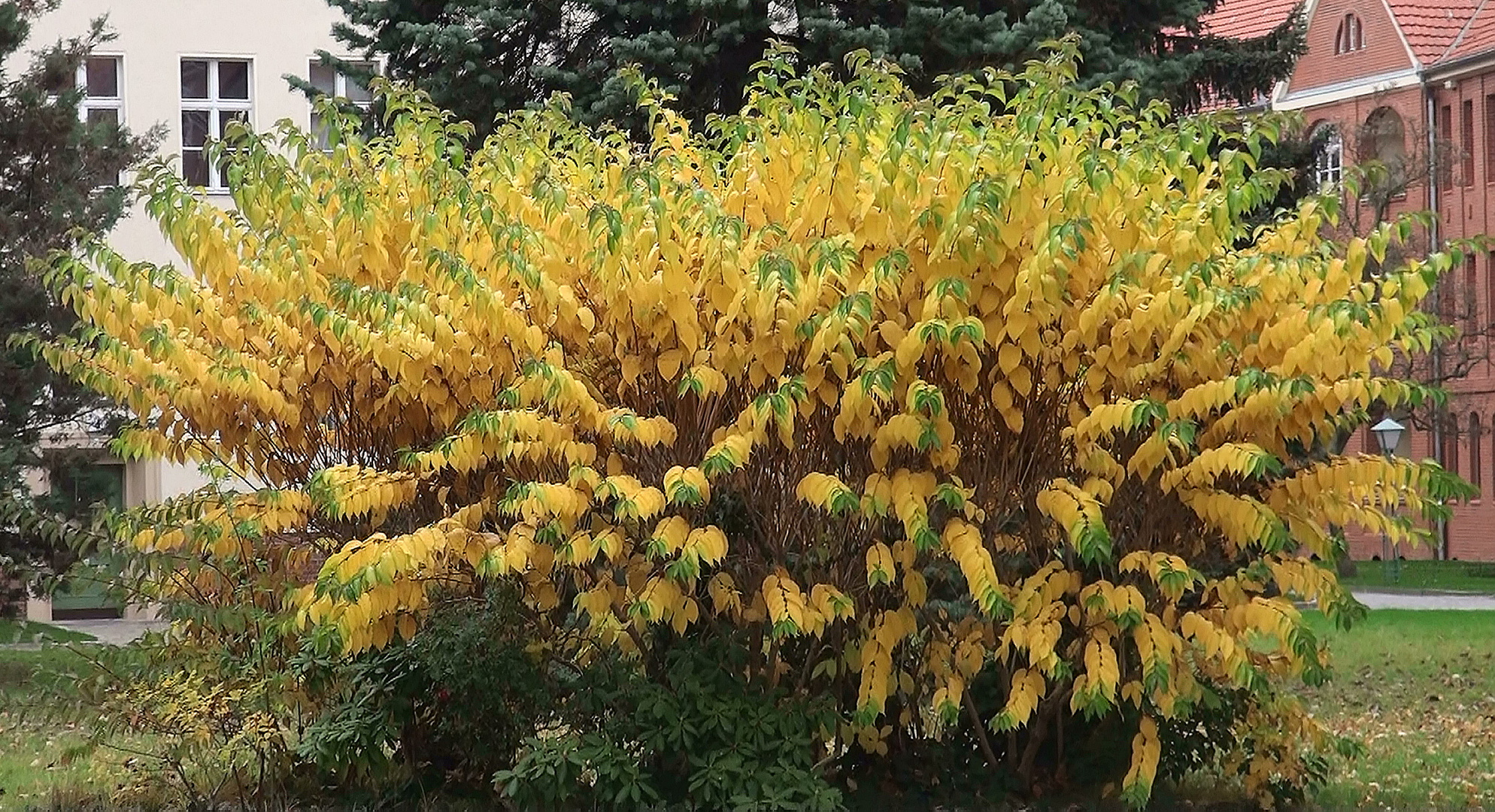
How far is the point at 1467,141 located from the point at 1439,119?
3.27 ft

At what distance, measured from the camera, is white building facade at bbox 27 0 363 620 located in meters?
27.2

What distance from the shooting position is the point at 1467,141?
41156 millimetres

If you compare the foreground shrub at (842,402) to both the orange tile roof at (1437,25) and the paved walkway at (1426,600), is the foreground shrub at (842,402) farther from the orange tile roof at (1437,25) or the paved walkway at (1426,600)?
the orange tile roof at (1437,25)

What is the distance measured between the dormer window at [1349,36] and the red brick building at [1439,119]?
0.11ft

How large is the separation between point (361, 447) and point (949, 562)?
2267 millimetres

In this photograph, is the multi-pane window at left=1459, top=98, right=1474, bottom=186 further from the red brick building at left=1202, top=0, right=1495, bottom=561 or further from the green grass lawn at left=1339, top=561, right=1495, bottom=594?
the green grass lawn at left=1339, top=561, right=1495, bottom=594

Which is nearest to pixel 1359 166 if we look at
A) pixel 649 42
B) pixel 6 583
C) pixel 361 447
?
pixel 361 447

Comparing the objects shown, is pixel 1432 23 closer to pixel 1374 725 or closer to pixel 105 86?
pixel 105 86

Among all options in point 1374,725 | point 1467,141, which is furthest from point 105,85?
point 1467,141

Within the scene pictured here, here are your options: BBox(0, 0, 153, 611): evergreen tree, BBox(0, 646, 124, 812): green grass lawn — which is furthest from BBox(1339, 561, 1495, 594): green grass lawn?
BBox(0, 646, 124, 812): green grass lawn

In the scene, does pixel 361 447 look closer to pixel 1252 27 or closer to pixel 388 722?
pixel 388 722

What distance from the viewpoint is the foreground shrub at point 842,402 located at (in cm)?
652

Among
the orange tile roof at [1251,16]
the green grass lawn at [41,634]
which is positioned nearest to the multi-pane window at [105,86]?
the green grass lawn at [41,634]

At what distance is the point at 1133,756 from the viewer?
7.13 metres
